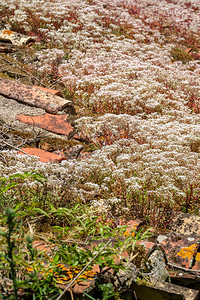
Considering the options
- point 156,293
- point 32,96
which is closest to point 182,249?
point 156,293

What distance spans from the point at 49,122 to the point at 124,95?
2621 millimetres

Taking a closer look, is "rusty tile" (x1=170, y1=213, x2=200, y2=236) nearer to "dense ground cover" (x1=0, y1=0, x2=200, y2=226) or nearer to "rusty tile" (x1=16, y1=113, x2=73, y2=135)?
"dense ground cover" (x1=0, y1=0, x2=200, y2=226)

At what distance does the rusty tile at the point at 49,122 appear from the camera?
5512 mm

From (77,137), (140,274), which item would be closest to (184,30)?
(77,137)

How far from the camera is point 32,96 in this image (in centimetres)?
590

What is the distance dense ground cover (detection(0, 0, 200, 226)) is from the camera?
426cm

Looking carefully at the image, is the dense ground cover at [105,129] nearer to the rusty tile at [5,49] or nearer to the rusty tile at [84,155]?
the rusty tile at [84,155]

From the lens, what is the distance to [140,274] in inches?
88.5

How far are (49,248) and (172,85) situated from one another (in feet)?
28.1

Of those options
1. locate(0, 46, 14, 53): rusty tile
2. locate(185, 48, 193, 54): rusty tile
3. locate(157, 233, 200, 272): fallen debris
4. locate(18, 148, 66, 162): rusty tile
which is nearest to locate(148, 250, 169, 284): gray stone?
locate(157, 233, 200, 272): fallen debris

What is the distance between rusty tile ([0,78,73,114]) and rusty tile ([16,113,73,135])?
0.20m

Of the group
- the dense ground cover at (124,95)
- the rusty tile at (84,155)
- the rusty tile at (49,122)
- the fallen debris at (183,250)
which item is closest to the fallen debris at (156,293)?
the fallen debris at (183,250)

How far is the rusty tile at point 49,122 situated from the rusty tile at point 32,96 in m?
0.20

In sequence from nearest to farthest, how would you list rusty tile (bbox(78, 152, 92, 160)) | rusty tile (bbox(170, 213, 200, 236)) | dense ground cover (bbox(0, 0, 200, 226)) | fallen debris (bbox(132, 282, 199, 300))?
fallen debris (bbox(132, 282, 199, 300)) < rusty tile (bbox(170, 213, 200, 236)) < dense ground cover (bbox(0, 0, 200, 226)) < rusty tile (bbox(78, 152, 92, 160))
